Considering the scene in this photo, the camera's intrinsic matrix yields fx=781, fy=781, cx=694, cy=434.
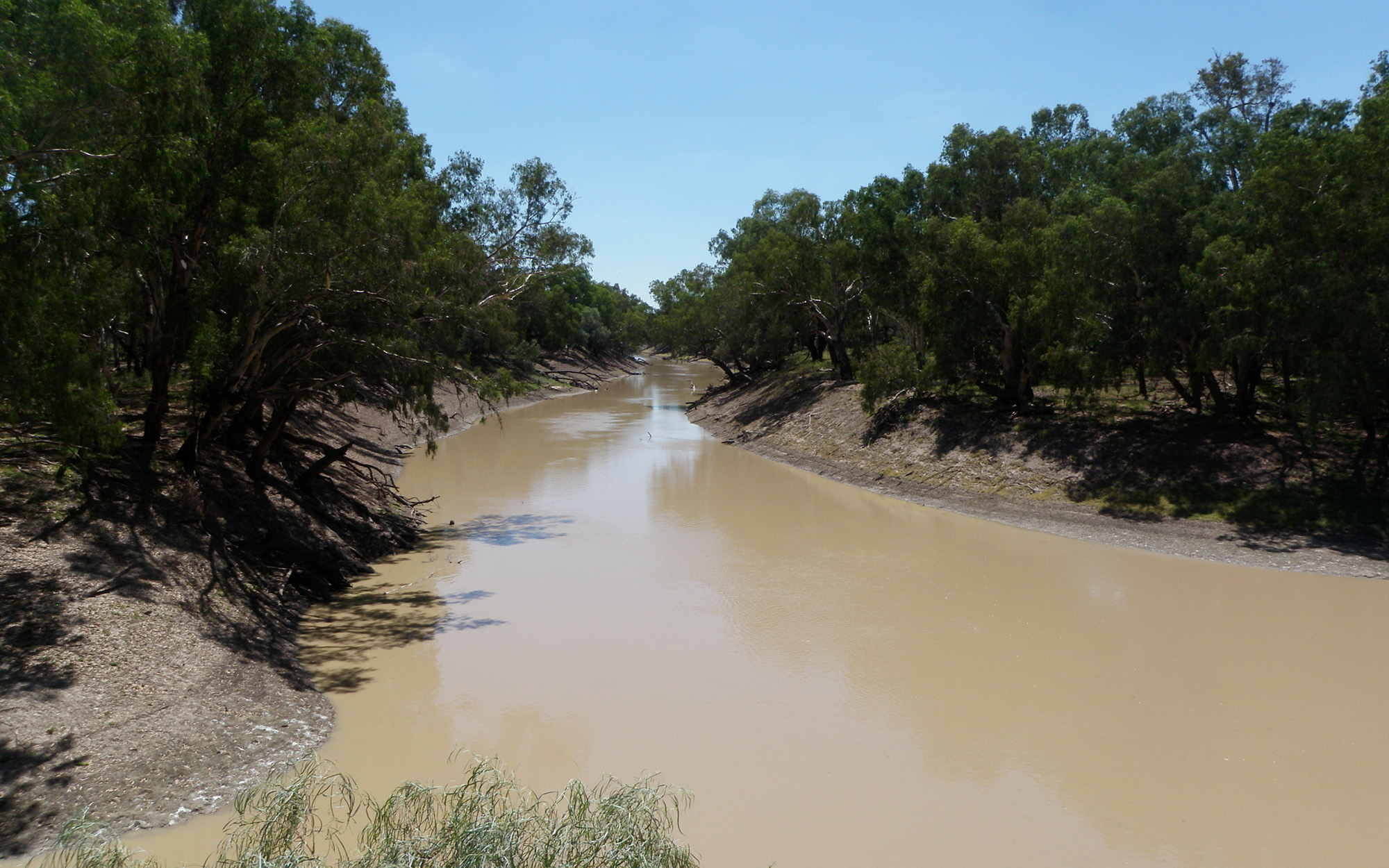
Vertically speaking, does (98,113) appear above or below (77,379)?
above

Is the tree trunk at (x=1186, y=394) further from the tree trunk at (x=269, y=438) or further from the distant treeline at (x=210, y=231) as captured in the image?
the tree trunk at (x=269, y=438)

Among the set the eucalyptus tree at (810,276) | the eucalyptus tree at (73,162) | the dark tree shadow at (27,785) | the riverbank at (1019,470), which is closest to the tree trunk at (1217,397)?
the riverbank at (1019,470)

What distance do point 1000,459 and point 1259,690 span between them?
14961 millimetres

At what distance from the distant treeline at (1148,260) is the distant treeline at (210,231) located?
57.9 ft

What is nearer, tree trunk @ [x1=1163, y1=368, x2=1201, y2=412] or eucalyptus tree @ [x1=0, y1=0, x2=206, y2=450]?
eucalyptus tree @ [x1=0, y1=0, x2=206, y2=450]

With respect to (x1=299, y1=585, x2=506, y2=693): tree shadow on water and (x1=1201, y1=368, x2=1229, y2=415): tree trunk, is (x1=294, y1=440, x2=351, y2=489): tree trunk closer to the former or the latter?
(x1=299, y1=585, x2=506, y2=693): tree shadow on water

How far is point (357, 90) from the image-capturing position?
2005cm

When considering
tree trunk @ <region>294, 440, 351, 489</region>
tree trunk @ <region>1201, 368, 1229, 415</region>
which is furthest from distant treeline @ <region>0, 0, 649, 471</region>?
tree trunk @ <region>1201, 368, 1229, 415</region>

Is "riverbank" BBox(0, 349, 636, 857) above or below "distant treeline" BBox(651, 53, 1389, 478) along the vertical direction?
below

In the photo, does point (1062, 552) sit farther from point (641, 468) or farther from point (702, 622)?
point (641, 468)

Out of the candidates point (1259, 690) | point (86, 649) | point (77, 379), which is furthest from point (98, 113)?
point (1259, 690)

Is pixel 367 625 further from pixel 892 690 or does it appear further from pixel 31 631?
pixel 892 690

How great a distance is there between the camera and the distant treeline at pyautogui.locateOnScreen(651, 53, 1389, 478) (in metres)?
19.0

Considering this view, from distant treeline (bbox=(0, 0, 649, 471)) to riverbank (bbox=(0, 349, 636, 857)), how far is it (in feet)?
4.34
